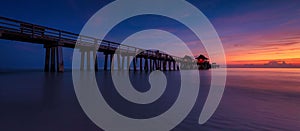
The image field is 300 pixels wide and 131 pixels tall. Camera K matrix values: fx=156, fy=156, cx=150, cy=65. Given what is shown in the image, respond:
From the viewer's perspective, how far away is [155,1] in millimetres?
13805

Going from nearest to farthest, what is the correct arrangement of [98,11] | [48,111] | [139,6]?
[48,111] → [139,6] → [98,11]

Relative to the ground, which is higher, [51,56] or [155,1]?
[155,1]

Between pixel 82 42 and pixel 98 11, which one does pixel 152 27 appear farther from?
pixel 82 42

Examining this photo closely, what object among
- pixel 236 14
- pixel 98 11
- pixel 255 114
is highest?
pixel 98 11

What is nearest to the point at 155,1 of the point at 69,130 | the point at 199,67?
the point at 69,130

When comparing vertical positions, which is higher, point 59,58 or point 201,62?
point 201,62

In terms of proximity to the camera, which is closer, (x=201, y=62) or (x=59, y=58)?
(x=59, y=58)

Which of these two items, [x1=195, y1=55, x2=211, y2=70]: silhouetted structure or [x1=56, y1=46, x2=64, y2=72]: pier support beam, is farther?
[x1=195, y1=55, x2=211, y2=70]: silhouetted structure

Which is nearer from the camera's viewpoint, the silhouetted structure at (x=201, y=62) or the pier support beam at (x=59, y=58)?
the pier support beam at (x=59, y=58)

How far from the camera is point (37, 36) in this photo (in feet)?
38.7

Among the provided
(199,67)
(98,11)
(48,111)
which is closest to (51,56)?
(98,11)

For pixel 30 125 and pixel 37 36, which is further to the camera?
pixel 37 36

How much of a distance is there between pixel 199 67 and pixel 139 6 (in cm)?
4986

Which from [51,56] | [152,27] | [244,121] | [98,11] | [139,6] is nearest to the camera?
[244,121]
